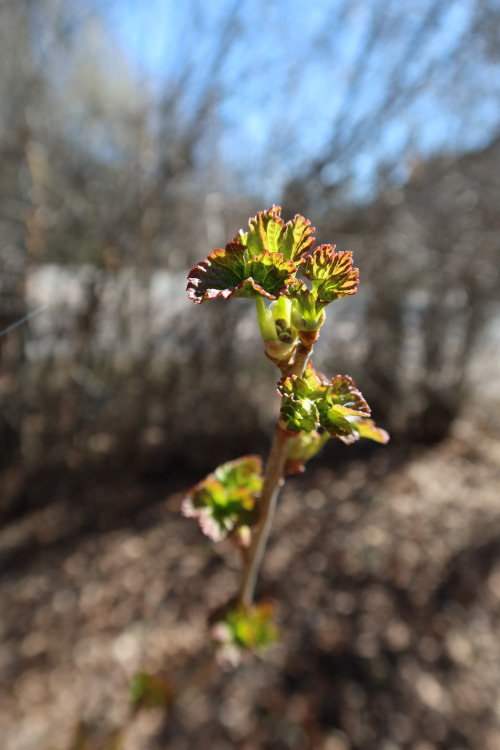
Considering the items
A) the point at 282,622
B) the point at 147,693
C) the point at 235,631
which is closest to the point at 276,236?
the point at 235,631

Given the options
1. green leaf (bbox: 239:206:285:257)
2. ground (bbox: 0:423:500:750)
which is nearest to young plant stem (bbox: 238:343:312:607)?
green leaf (bbox: 239:206:285:257)

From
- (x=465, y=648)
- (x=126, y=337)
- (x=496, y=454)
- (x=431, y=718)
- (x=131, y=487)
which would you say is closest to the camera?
(x=431, y=718)

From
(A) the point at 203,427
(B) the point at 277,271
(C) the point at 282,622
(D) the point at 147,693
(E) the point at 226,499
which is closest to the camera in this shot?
(B) the point at 277,271

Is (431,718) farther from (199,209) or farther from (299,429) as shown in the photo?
(199,209)

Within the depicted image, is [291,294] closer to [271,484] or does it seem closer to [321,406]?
[321,406]

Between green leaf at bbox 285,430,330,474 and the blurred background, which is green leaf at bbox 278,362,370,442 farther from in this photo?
the blurred background

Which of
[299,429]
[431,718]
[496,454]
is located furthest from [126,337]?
[496,454]

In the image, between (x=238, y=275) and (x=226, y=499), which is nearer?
(x=238, y=275)
